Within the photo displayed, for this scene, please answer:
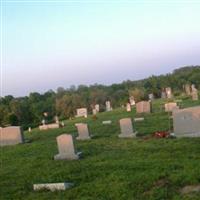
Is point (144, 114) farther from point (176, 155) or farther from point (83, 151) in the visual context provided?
point (176, 155)

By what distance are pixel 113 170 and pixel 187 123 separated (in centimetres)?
658

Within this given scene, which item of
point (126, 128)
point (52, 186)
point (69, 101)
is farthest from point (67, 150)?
point (69, 101)

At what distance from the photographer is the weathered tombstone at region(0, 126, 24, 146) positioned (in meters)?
22.4

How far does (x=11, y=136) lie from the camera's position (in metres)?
22.5

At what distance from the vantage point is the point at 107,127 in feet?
80.1

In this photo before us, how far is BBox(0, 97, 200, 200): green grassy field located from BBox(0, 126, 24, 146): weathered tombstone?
3.68 m

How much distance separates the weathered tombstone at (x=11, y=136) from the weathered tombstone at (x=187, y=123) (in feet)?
27.1

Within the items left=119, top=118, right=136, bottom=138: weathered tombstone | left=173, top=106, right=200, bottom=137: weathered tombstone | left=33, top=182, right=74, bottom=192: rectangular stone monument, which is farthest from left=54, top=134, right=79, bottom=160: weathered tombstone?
left=173, top=106, right=200, bottom=137: weathered tombstone

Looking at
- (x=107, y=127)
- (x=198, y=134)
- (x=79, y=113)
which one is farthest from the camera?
(x=79, y=113)

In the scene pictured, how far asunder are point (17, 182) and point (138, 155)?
12.6 feet

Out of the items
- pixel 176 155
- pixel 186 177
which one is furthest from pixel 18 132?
pixel 186 177

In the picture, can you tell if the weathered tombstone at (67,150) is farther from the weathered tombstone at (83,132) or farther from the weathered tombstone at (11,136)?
the weathered tombstone at (11,136)

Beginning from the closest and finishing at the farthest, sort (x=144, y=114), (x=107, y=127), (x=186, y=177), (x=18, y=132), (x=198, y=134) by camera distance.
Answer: (x=186, y=177) → (x=198, y=134) → (x=18, y=132) → (x=107, y=127) → (x=144, y=114)

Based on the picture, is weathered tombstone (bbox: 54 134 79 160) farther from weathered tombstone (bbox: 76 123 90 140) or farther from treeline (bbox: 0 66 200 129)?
treeline (bbox: 0 66 200 129)
